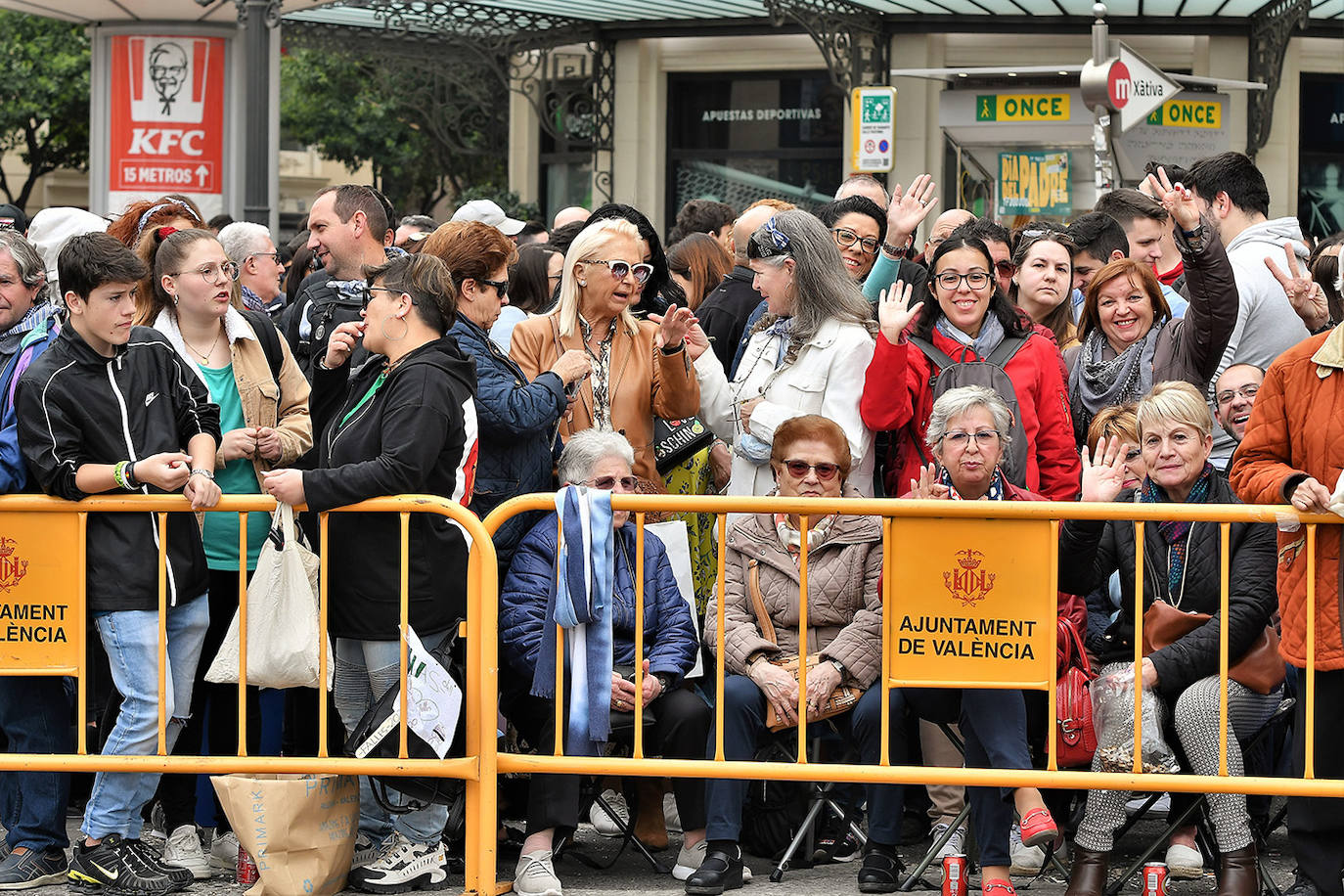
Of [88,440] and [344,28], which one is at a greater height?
[344,28]

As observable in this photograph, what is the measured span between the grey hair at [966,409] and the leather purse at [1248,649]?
75cm

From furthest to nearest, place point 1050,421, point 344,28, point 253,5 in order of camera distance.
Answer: point 344,28 < point 253,5 < point 1050,421

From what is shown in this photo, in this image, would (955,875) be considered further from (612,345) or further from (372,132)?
(372,132)

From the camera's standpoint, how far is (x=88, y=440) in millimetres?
5660

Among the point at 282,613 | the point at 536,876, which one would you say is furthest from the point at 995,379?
the point at 282,613

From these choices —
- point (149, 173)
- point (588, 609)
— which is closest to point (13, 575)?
point (588, 609)

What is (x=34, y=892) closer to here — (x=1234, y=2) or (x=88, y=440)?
(x=88, y=440)

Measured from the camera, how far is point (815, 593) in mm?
5930

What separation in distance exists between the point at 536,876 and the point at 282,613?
3.84ft

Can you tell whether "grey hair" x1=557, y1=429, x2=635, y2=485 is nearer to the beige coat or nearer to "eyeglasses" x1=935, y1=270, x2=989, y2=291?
the beige coat

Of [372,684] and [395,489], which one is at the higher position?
[395,489]

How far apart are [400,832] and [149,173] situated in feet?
39.7

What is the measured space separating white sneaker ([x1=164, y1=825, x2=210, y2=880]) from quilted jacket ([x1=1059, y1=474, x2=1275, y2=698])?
3.01m

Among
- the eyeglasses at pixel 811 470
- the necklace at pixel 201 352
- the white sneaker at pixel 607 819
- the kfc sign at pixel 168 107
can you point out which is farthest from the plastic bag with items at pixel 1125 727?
the kfc sign at pixel 168 107
